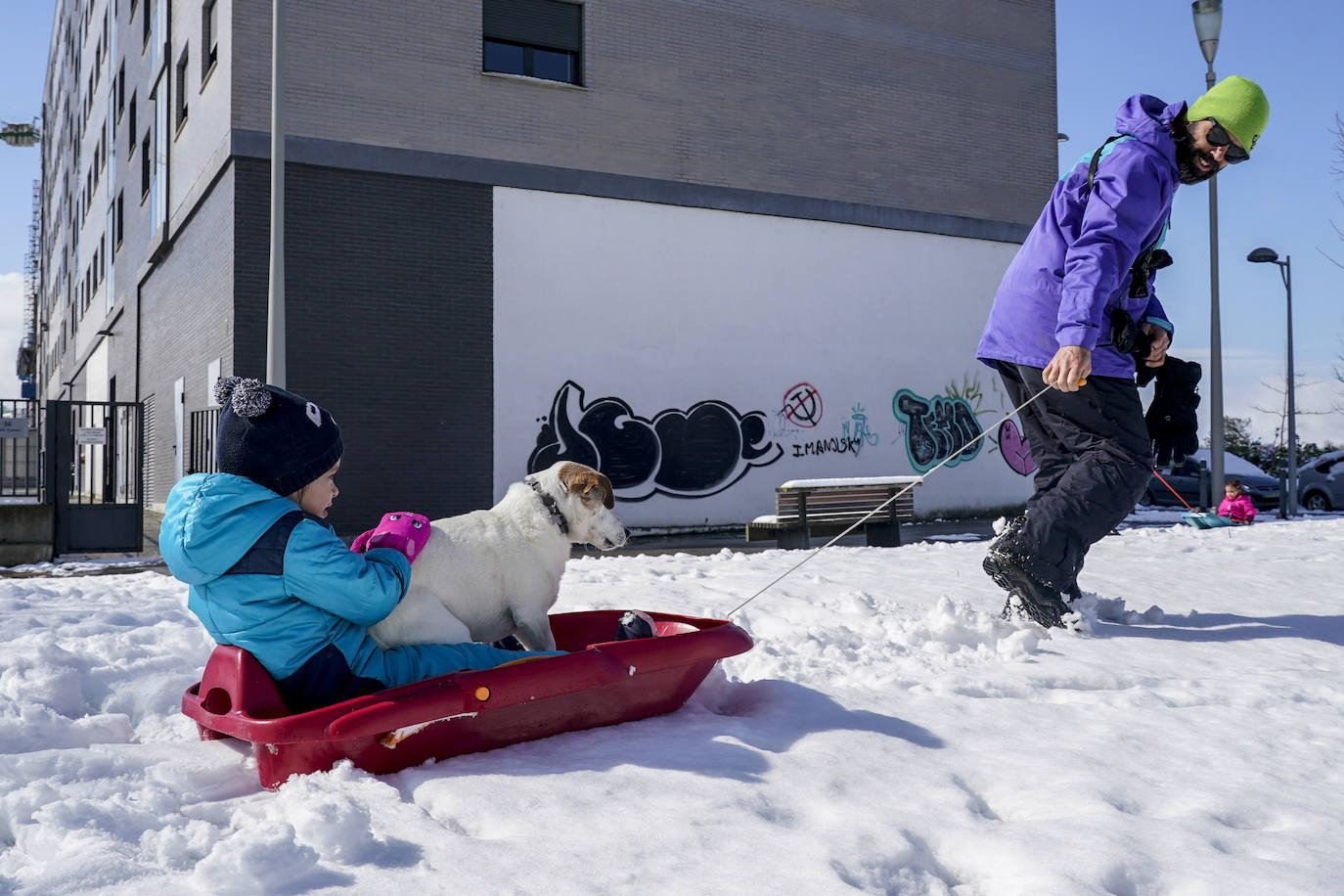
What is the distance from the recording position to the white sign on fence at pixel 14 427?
37.4 ft

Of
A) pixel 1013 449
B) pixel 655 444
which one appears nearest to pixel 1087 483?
pixel 655 444

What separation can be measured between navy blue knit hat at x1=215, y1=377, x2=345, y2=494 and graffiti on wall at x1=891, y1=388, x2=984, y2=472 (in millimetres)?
14827

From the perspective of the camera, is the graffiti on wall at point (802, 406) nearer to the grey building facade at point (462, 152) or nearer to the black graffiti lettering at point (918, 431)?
the black graffiti lettering at point (918, 431)

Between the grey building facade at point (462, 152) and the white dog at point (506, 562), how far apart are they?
9.86 m

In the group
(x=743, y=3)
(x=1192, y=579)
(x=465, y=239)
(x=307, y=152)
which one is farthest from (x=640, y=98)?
(x=1192, y=579)

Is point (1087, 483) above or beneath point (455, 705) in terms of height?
above

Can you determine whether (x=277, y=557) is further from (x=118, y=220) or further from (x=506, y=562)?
(x=118, y=220)

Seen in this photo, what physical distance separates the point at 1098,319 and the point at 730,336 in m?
11.6

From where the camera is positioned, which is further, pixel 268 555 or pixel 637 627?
pixel 637 627

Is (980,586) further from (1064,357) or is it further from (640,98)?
(640,98)

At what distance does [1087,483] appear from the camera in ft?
13.5

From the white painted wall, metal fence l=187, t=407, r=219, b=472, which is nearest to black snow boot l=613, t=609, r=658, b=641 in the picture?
metal fence l=187, t=407, r=219, b=472

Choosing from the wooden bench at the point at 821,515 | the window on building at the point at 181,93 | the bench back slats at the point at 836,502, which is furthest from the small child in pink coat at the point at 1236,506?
the window on building at the point at 181,93

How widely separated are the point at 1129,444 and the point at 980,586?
1529mm
